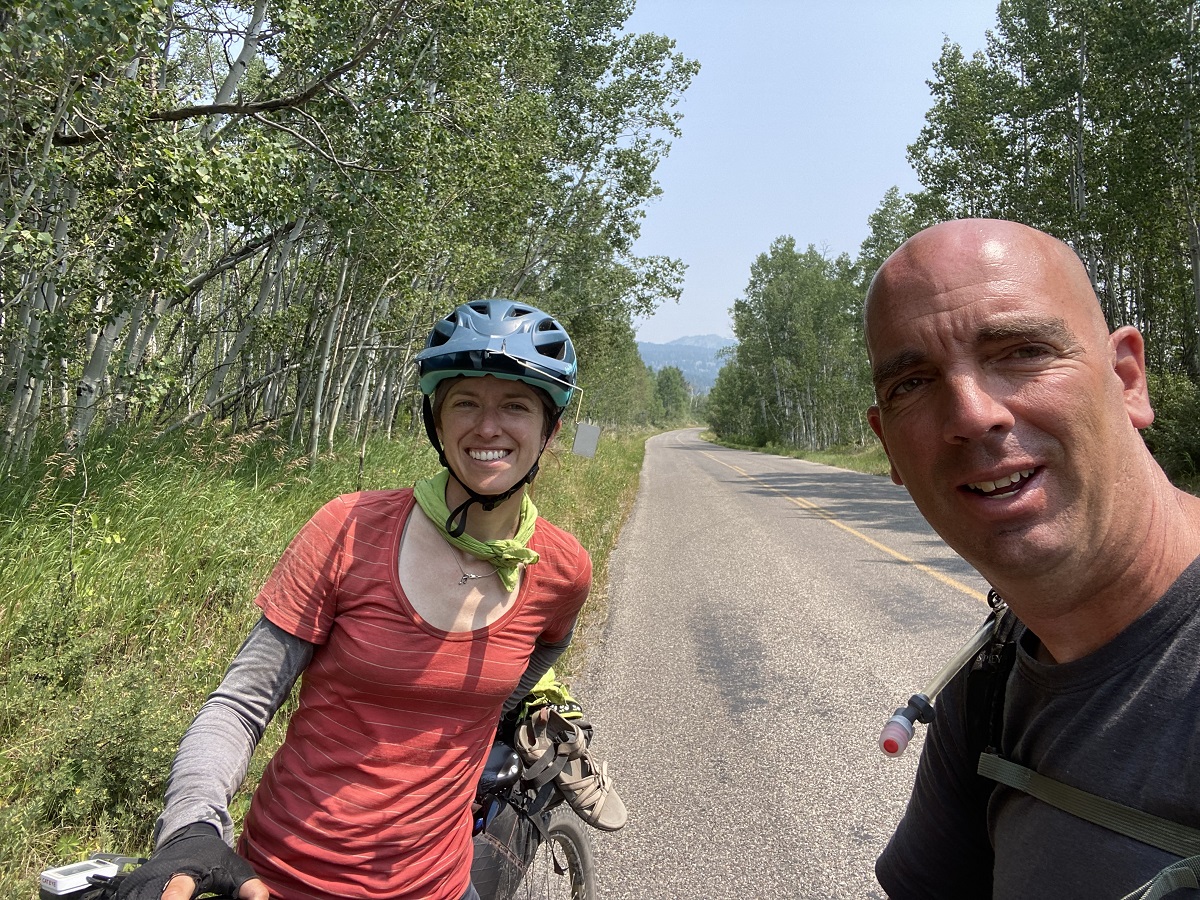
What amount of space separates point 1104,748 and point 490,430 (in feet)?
4.54

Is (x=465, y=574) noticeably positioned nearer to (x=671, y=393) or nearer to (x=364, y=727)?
(x=364, y=727)

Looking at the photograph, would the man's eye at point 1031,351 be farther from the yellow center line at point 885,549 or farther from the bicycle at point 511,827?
the yellow center line at point 885,549

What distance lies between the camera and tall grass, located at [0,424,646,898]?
284cm

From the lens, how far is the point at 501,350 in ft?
6.15

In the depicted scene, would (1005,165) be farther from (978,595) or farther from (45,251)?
(45,251)

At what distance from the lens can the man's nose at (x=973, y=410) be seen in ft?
3.25

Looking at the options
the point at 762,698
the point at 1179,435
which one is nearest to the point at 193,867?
the point at 762,698

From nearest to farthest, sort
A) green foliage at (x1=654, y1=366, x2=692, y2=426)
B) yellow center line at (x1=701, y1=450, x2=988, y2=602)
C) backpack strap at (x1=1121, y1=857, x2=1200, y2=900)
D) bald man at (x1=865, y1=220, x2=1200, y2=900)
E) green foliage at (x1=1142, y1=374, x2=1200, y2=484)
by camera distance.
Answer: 1. backpack strap at (x1=1121, y1=857, x2=1200, y2=900)
2. bald man at (x1=865, y1=220, x2=1200, y2=900)
3. yellow center line at (x1=701, y1=450, x2=988, y2=602)
4. green foliage at (x1=1142, y1=374, x2=1200, y2=484)
5. green foliage at (x1=654, y1=366, x2=692, y2=426)

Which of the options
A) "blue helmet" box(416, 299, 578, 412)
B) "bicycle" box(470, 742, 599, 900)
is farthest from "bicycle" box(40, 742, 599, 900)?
"blue helmet" box(416, 299, 578, 412)

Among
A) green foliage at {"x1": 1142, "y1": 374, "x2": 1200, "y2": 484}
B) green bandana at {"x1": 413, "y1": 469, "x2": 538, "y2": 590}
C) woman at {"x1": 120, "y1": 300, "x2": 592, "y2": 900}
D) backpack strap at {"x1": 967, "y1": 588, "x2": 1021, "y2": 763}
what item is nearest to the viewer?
backpack strap at {"x1": 967, "y1": 588, "x2": 1021, "y2": 763}

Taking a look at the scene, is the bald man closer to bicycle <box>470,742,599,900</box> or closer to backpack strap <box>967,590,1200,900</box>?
backpack strap <box>967,590,1200,900</box>

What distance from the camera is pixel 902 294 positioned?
111 cm

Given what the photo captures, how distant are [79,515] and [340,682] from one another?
4.38 metres

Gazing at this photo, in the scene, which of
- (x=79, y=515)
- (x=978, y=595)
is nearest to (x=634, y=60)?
(x=978, y=595)
